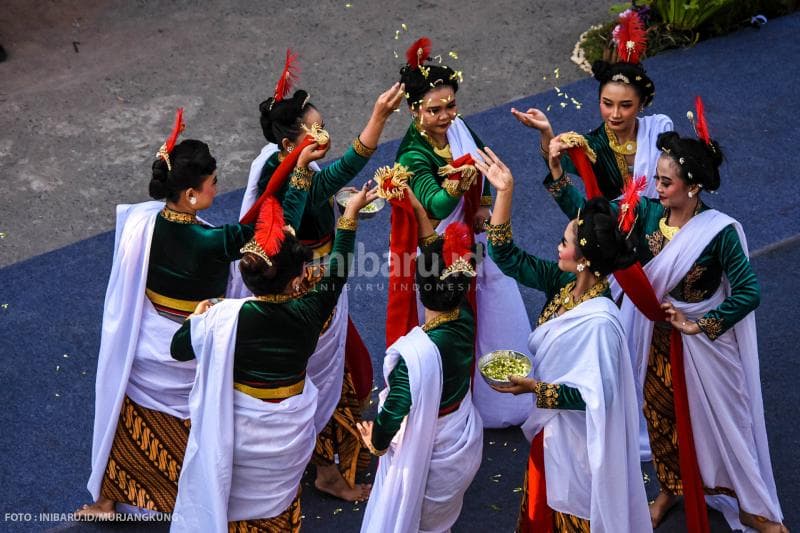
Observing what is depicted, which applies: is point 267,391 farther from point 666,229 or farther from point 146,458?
point 666,229

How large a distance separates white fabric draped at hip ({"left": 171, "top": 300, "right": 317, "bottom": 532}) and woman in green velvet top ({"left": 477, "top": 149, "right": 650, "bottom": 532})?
75 cm

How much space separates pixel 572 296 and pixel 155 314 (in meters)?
1.57

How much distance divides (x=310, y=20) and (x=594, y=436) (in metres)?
5.78

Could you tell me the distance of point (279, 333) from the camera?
3404mm

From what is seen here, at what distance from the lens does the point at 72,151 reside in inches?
273

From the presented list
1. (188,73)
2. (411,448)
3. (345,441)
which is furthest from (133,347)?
(188,73)

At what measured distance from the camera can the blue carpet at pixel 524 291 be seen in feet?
14.2

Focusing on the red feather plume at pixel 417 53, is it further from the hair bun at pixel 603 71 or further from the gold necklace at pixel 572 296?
the gold necklace at pixel 572 296

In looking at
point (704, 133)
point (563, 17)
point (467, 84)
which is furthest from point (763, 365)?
point (563, 17)

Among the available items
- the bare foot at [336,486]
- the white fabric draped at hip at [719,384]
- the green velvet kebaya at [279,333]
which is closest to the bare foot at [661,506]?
the white fabric draped at hip at [719,384]

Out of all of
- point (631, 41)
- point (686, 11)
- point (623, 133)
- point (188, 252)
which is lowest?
point (188, 252)

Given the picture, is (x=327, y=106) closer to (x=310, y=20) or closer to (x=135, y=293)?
(x=310, y=20)

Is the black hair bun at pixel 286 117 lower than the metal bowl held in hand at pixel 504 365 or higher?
higher

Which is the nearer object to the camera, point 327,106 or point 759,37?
point 327,106
